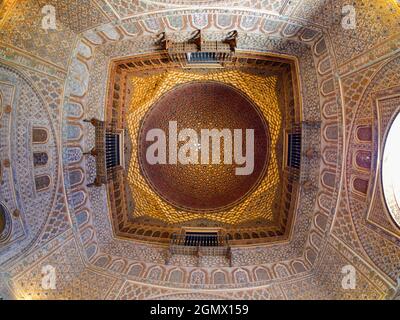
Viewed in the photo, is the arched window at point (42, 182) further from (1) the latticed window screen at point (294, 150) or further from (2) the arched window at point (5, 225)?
(1) the latticed window screen at point (294, 150)

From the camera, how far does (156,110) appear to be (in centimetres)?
937

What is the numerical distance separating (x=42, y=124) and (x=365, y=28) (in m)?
7.93

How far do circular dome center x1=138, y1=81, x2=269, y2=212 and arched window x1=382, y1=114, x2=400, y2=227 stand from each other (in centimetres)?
387

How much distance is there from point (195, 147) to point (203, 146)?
1.00 feet

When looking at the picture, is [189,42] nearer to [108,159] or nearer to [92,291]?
[108,159]

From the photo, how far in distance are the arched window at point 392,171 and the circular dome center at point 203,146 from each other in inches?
153

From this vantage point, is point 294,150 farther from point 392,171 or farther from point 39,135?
point 39,135

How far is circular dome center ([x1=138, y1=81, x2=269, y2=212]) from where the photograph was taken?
9.32 m

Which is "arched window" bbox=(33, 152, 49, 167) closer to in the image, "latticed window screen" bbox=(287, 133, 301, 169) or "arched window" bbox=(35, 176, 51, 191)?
"arched window" bbox=(35, 176, 51, 191)

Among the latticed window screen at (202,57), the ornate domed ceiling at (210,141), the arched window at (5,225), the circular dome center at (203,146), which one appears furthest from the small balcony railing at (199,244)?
the latticed window screen at (202,57)

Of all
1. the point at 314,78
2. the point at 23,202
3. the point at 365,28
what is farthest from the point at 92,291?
the point at 365,28

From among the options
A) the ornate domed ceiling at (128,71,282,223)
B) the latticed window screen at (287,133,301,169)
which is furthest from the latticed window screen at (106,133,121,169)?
the latticed window screen at (287,133,301,169)

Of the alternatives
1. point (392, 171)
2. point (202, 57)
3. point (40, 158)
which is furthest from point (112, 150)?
point (392, 171)

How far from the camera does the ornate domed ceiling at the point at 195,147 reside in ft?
19.3
